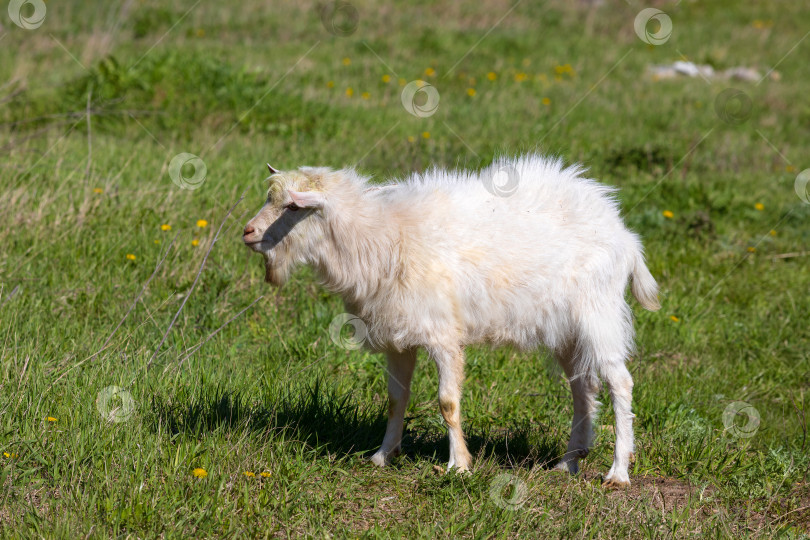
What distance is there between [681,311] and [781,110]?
695 cm

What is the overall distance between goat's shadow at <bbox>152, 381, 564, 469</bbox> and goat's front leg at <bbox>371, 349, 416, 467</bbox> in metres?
0.10

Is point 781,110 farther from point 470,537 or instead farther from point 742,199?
point 470,537

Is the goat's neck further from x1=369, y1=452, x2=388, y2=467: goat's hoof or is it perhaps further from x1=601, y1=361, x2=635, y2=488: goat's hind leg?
x1=601, y1=361, x2=635, y2=488: goat's hind leg

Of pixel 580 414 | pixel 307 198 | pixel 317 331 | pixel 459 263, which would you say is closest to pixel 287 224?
pixel 307 198

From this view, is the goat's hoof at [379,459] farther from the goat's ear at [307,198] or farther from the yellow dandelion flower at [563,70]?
the yellow dandelion flower at [563,70]

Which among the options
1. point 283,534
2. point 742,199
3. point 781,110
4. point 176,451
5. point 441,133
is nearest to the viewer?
point 283,534

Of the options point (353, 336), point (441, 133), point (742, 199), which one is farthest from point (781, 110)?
point (353, 336)

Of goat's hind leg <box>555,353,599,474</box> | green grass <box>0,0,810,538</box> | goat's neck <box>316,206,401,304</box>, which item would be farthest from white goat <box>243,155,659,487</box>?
green grass <box>0,0,810,538</box>

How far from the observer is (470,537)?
3.37 m

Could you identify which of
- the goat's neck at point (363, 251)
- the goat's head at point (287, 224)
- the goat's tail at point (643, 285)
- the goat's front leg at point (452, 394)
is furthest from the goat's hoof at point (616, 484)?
the goat's head at point (287, 224)

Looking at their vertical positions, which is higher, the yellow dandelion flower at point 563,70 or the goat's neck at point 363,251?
the yellow dandelion flower at point 563,70

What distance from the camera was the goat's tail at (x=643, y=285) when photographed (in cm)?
416

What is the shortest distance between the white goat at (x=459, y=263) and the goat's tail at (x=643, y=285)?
0.28ft

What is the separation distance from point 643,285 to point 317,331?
1984 mm
